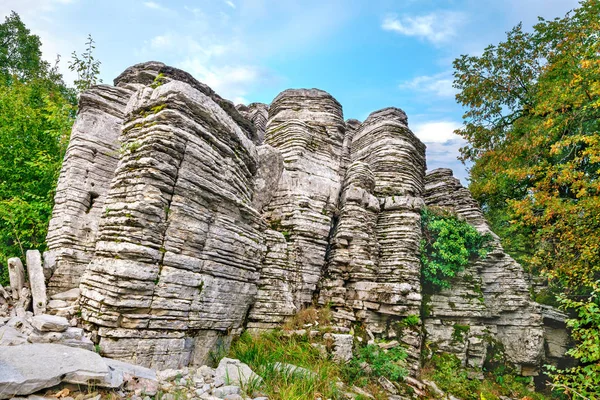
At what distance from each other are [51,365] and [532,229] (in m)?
19.7

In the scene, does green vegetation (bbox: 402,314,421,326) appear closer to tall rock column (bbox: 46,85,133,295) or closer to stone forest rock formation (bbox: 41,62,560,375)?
stone forest rock formation (bbox: 41,62,560,375)

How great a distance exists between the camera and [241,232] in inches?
290

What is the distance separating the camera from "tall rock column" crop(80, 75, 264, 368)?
503 centimetres

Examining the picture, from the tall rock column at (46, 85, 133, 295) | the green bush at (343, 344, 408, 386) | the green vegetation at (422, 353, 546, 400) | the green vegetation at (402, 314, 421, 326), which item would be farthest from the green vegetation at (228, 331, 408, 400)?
the tall rock column at (46, 85, 133, 295)

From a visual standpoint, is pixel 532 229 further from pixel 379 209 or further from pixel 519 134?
pixel 379 209

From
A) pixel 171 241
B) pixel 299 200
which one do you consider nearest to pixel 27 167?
pixel 171 241

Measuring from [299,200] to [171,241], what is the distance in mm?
6107

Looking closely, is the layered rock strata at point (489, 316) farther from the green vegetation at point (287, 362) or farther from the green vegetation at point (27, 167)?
the green vegetation at point (27, 167)

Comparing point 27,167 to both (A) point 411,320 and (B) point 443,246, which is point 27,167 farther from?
(B) point 443,246

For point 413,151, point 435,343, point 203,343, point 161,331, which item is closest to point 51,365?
point 161,331

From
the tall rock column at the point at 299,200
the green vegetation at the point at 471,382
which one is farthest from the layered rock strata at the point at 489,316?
the tall rock column at the point at 299,200

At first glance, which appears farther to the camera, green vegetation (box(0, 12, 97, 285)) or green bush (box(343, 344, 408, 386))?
green vegetation (box(0, 12, 97, 285))

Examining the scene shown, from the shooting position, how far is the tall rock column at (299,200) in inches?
353

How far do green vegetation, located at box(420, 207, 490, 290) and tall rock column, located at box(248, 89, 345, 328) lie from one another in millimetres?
4732
